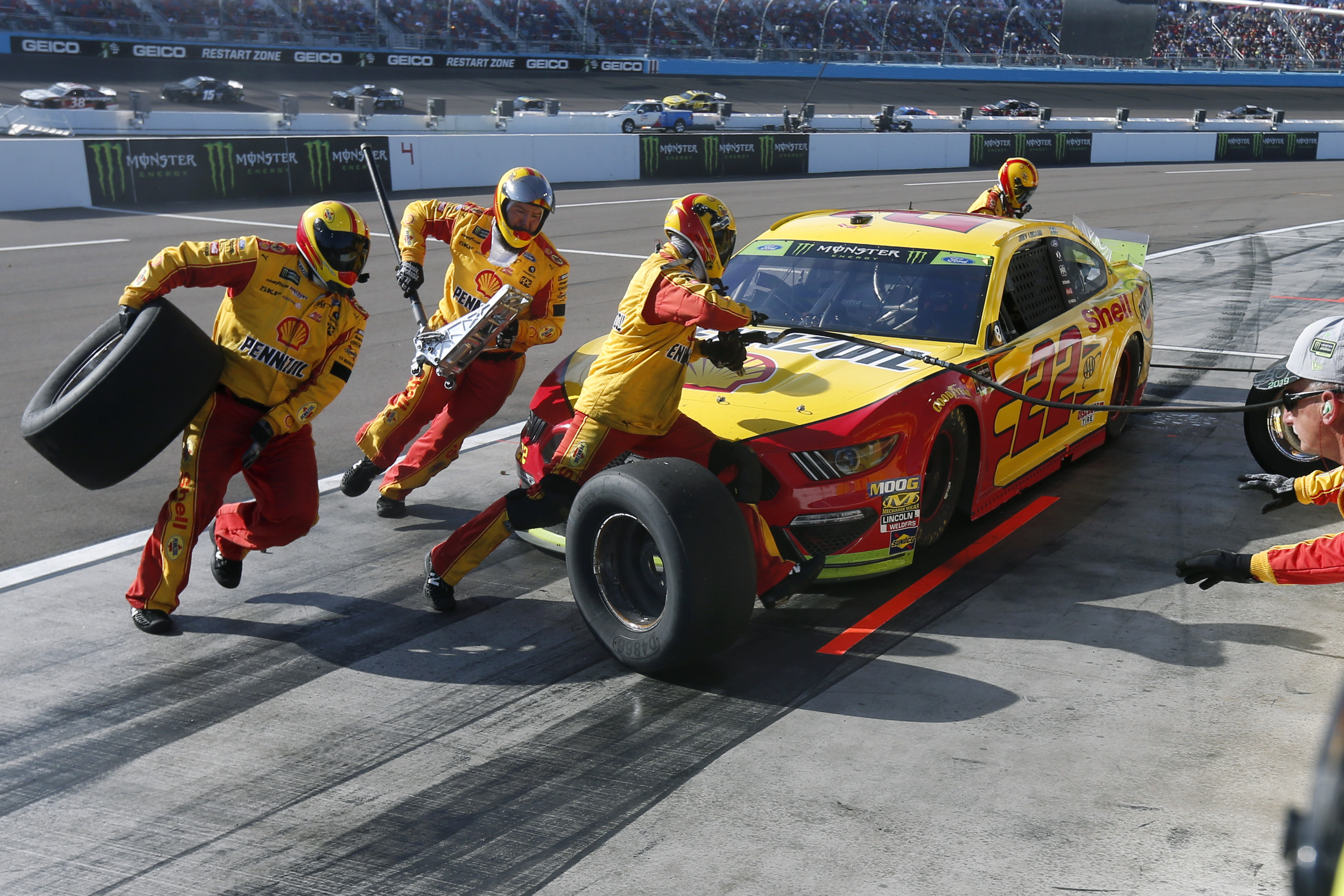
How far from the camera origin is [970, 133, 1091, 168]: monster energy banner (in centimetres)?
3775

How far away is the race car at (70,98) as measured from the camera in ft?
124

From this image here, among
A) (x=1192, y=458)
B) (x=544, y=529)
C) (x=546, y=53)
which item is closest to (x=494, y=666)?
(x=544, y=529)

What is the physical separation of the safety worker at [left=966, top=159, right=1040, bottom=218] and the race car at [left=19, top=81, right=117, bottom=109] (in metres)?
35.1

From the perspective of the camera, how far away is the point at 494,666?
516 centimetres

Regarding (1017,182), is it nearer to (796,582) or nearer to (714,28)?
(796,582)

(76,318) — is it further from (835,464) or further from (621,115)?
(621,115)

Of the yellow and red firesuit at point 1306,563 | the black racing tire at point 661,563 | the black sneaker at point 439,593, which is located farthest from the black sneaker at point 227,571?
the yellow and red firesuit at point 1306,563

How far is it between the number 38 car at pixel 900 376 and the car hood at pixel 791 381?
11 millimetres

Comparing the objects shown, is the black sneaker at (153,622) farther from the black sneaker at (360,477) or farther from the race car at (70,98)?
the race car at (70,98)

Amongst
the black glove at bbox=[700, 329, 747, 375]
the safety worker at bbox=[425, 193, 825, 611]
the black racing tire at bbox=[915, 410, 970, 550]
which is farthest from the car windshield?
the safety worker at bbox=[425, 193, 825, 611]

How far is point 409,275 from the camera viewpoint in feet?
23.4

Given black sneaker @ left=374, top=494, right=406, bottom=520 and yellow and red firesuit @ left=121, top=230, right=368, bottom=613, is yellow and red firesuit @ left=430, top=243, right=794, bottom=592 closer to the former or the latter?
yellow and red firesuit @ left=121, top=230, right=368, bottom=613

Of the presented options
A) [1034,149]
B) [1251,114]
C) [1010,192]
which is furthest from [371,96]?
[1251,114]

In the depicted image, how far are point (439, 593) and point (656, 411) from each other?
52.8 inches
